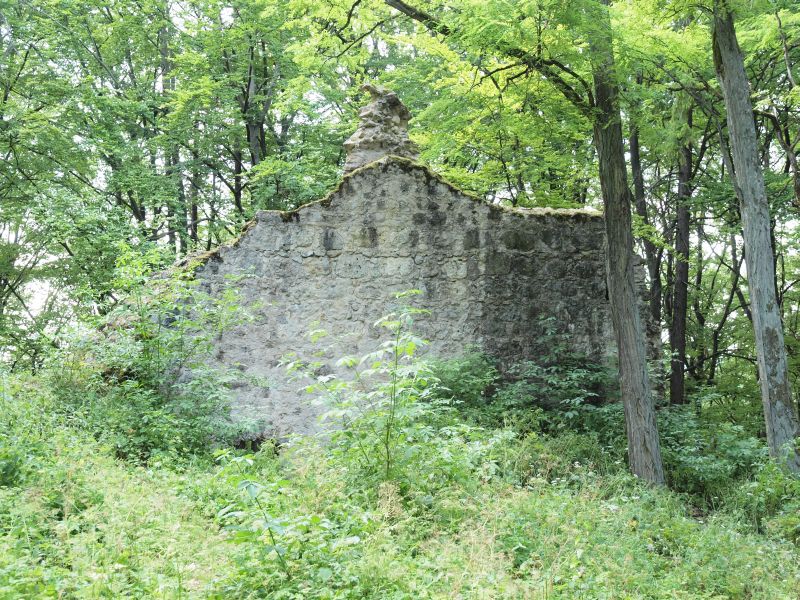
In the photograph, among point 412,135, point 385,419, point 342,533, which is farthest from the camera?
point 412,135

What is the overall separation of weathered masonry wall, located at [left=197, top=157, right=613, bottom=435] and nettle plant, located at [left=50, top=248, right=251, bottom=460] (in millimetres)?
785

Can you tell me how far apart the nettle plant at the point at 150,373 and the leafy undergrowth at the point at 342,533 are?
57 centimetres

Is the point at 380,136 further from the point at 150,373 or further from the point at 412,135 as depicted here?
the point at 150,373

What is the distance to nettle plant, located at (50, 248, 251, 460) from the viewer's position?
6570 mm

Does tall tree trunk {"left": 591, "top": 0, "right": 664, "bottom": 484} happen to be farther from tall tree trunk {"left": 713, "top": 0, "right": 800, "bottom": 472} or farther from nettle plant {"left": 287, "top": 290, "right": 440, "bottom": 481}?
nettle plant {"left": 287, "top": 290, "right": 440, "bottom": 481}

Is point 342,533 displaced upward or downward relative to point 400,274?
downward

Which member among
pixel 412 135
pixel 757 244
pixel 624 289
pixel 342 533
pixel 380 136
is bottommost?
pixel 342 533

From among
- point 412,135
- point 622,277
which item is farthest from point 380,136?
point 622,277

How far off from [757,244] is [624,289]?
1389 millimetres

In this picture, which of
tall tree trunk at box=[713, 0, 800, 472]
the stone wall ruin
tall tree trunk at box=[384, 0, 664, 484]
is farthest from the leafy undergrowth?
the stone wall ruin

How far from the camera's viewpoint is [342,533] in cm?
373

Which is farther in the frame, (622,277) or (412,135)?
(412,135)

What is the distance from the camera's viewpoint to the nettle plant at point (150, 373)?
657 cm

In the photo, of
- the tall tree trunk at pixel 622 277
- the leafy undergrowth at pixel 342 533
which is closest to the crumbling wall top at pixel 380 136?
the tall tree trunk at pixel 622 277
